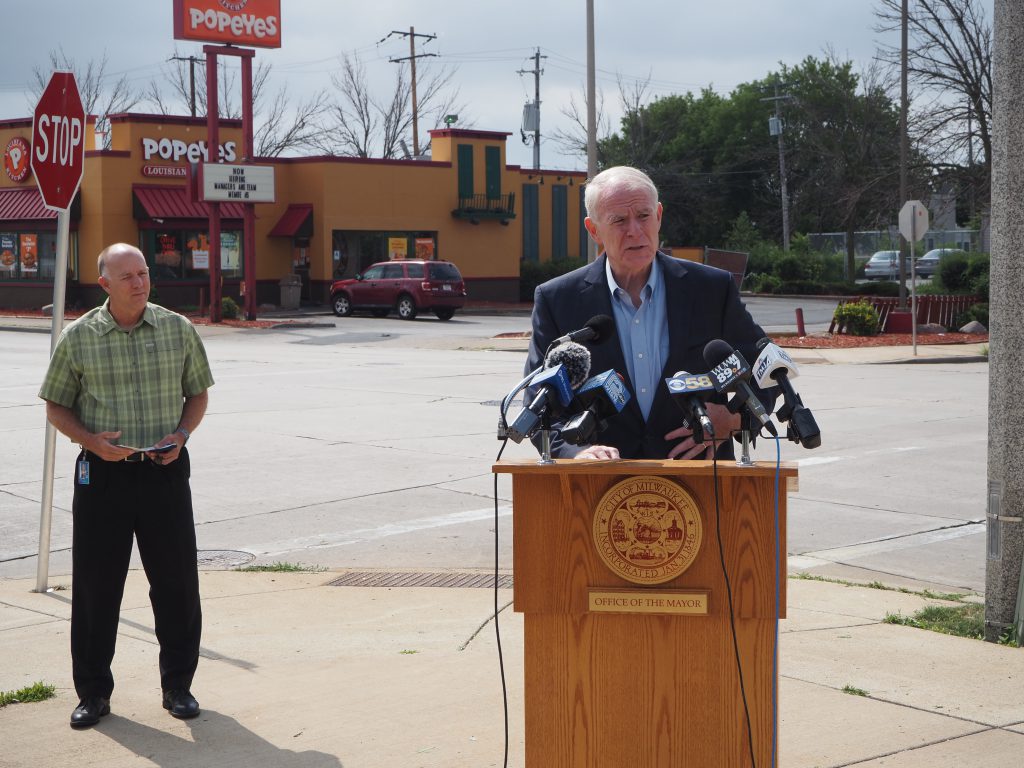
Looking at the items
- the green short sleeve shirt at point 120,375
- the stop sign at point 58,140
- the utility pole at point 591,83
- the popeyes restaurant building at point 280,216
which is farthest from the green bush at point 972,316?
the green short sleeve shirt at point 120,375

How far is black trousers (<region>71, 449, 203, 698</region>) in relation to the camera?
4.93m

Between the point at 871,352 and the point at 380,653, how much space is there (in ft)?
72.3

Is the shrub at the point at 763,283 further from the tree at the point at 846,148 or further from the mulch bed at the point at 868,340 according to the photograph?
the mulch bed at the point at 868,340

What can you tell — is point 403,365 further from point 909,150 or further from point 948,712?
point 909,150

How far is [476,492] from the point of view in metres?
10.4

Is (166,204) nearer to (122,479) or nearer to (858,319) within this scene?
(858,319)

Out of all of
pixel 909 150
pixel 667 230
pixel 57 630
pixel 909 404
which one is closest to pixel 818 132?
pixel 667 230

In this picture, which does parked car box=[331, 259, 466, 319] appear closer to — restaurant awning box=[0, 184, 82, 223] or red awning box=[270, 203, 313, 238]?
red awning box=[270, 203, 313, 238]

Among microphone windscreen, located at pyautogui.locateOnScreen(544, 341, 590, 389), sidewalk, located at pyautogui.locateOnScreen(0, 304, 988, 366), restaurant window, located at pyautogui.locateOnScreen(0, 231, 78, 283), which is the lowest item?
sidewalk, located at pyautogui.locateOnScreen(0, 304, 988, 366)

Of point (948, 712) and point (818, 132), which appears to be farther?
point (818, 132)

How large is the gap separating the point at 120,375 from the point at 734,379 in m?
2.88

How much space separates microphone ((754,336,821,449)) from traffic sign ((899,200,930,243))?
24.5m

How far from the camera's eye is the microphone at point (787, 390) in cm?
297

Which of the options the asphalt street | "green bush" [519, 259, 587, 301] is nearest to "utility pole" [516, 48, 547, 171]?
"green bush" [519, 259, 587, 301]
